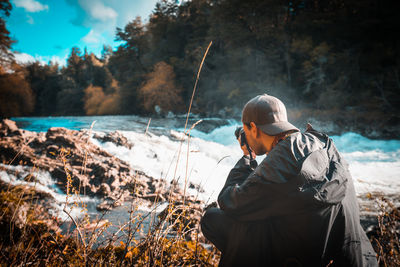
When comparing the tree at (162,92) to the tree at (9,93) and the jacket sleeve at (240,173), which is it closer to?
the tree at (9,93)

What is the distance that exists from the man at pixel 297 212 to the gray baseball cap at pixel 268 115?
0.22m

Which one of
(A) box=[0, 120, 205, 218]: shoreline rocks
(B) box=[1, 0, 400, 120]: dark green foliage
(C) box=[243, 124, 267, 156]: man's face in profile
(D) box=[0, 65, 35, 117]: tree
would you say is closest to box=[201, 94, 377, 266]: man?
(C) box=[243, 124, 267, 156]: man's face in profile

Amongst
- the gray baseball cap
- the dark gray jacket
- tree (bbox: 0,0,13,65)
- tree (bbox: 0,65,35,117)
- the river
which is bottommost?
the river

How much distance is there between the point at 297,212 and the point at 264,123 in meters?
0.61

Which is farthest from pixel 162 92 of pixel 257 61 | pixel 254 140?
pixel 254 140

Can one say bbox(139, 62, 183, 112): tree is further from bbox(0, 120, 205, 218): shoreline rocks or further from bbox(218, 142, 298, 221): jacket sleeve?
bbox(218, 142, 298, 221): jacket sleeve

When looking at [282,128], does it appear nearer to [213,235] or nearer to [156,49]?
[213,235]

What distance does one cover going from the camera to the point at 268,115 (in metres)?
1.32

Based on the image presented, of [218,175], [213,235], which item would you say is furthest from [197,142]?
[213,235]

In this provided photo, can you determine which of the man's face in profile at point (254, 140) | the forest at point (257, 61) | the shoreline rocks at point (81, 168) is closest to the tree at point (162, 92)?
the forest at point (257, 61)

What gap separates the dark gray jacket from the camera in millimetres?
934

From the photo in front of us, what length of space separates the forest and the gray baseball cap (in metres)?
12.6

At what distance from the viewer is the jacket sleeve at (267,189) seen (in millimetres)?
951

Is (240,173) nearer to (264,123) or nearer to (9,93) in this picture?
(264,123)
